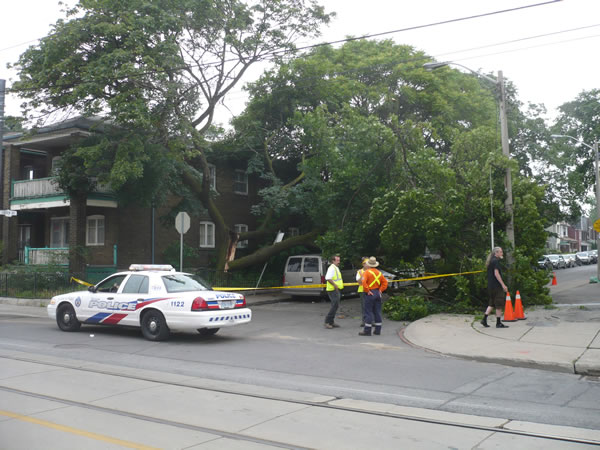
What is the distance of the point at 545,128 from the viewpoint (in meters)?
34.4

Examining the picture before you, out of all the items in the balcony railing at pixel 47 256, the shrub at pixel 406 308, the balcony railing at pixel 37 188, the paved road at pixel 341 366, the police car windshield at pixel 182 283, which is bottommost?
the paved road at pixel 341 366

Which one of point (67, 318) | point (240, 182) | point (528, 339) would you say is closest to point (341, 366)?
point (528, 339)

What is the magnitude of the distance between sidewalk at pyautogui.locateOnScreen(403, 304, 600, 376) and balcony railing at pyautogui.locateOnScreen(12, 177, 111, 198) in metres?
17.5

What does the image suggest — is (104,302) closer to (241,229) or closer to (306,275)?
(306,275)

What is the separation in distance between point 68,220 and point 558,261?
40.1 m

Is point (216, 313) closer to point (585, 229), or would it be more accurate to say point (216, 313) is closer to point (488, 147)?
point (488, 147)

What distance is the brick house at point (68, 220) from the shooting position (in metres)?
24.9

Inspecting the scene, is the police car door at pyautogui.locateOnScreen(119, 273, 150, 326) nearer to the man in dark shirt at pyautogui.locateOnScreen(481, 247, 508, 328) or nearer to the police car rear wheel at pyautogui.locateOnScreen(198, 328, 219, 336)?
the police car rear wheel at pyautogui.locateOnScreen(198, 328, 219, 336)

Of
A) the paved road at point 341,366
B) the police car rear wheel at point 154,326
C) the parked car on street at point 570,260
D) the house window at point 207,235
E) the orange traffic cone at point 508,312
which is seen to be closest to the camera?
the paved road at point 341,366

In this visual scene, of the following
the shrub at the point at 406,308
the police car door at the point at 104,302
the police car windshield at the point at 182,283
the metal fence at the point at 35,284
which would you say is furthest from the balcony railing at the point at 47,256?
the shrub at the point at 406,308

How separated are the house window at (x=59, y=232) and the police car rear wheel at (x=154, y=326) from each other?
1744 centimetres

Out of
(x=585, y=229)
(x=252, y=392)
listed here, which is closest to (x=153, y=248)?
(x=252, y=392)

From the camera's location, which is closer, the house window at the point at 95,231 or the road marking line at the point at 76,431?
the road marking line at the point at 76,431

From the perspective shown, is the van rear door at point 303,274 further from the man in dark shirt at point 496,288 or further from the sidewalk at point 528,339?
the man in dark shirt at point 496,288
